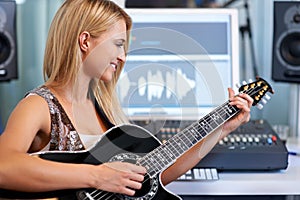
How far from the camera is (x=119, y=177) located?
1208 mm

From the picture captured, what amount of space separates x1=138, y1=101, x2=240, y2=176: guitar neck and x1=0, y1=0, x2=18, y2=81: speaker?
0.88m

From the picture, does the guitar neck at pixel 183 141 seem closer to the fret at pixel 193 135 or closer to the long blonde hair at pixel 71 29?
the fret at pixel 193 135

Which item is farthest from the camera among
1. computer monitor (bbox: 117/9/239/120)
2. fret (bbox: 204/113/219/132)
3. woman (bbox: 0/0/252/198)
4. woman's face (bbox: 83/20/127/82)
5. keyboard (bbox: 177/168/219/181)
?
computer monitor (bbox: 117/9/239/120)

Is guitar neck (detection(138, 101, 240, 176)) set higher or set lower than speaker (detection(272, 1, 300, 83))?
lower

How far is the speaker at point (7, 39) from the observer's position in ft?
6.38

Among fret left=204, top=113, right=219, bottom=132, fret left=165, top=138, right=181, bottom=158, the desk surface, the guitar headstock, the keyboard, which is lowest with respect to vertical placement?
the desk surface

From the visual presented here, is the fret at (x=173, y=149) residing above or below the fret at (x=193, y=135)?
below

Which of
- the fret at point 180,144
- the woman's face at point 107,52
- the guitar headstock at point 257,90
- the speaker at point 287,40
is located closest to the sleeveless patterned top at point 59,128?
the woman's face at point 107,52

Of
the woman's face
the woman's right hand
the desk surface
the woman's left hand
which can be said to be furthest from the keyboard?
the woman's face

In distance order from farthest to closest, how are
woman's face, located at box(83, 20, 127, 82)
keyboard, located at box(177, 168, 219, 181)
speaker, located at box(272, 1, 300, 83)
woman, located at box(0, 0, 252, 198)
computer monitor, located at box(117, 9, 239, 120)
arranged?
speaker, located at box(272, 1, 300, 83), computer monitor, located at box(117, 9, 239, 120), keyboard, located at box(177, 168, 219, 181), woman's face, located at box(83, 20, 127, 82), woman, located at box(0, 0, 252, 198)

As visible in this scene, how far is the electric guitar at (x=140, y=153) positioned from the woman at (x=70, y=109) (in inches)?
0.9

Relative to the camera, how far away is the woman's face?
1.24m

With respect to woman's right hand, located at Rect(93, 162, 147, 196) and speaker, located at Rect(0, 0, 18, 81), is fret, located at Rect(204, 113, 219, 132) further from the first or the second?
speaker, located at Rect(0, 0, 18, 81)

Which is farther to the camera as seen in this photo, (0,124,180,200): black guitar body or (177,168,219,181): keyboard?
(177,168,219,181): keyboard
